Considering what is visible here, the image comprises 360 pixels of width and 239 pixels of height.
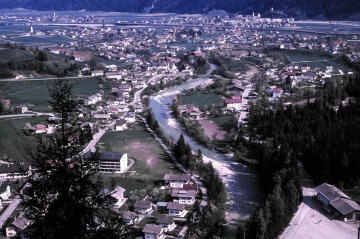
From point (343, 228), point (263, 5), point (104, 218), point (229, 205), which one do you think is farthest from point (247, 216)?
point (263, 5)

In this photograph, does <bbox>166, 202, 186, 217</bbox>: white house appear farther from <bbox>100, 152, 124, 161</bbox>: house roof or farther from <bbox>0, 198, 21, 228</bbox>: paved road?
<bbox>0, 198, 21, 228</bbox>: paved road

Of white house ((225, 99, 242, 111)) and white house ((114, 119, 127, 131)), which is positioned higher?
white house ((225, 99, 242, 111))

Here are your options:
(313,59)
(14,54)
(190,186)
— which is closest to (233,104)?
(190,186)

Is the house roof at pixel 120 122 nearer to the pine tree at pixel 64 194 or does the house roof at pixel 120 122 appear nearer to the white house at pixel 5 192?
the white house at pixel 5 192

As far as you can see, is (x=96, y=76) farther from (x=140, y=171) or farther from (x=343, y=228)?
(x=343, y=228)

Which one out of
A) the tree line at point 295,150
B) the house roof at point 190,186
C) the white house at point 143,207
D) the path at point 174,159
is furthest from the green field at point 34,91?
the white house at point 143,207

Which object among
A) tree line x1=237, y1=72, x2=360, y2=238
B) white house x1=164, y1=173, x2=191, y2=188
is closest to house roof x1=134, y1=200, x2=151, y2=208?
white house x1=164, y1=173, x2=191, y2=188
